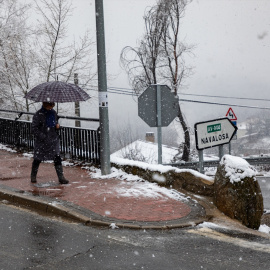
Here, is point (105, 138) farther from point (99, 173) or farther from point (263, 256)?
point (263, 256)

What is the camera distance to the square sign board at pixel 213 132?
8.50 metres

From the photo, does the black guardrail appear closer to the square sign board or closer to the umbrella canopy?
the umbrella canopy

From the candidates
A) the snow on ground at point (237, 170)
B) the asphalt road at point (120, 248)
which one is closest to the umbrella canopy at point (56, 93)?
the asphalt road at point (120, 248)

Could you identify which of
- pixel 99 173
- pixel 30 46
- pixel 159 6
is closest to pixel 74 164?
pixel 99 173

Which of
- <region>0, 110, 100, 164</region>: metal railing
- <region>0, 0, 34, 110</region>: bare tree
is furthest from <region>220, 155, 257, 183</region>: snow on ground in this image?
<region>0, 0, 34, 110</region>: bare tree

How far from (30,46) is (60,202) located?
23.5 m

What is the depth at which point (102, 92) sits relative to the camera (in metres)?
9.90

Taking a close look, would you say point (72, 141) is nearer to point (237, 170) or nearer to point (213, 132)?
point (213, 132)

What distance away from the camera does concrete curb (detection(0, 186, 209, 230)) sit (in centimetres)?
647

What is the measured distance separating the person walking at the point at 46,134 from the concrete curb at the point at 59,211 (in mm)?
1037

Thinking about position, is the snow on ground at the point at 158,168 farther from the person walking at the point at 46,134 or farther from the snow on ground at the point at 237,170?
the person walking at the point at 46,134

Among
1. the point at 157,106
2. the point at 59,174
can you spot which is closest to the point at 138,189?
the point at 59,174

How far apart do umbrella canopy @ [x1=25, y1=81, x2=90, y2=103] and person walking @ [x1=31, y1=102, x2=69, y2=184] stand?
10.2 inches

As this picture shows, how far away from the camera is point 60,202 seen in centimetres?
748
